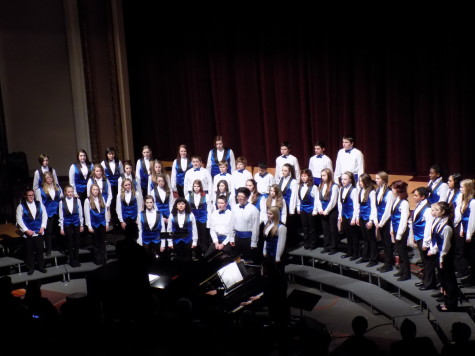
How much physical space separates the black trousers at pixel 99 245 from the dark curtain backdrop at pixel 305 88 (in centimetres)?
426

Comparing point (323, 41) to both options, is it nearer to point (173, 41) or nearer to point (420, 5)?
point (420, 5)

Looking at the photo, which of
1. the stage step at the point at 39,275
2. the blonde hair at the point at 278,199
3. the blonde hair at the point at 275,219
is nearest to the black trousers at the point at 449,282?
the blonde hair at the point at 275,219

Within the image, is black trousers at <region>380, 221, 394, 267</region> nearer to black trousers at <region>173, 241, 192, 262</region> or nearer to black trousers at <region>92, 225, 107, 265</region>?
black trousers at <region>173, 241, 192, 262</region>

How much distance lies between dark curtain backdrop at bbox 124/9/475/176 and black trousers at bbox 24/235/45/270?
201 inches

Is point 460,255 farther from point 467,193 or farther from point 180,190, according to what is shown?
point 180,190

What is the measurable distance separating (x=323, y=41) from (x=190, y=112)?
154 inches

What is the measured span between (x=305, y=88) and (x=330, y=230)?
3.72 meters

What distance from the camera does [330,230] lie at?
31.5 ft

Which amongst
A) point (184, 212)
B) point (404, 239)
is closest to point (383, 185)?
point (404, 239)

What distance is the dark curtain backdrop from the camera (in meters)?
10.5

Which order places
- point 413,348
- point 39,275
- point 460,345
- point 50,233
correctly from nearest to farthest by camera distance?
point 413,348
point 460,345
point 39,275
point 50,233

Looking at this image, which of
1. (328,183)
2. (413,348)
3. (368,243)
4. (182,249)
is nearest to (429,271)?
(368,243)

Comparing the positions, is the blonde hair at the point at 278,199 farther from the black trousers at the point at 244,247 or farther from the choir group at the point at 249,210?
the black trousers at the point at 244,247

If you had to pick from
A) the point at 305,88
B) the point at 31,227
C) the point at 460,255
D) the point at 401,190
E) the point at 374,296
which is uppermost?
the point at 305,88
